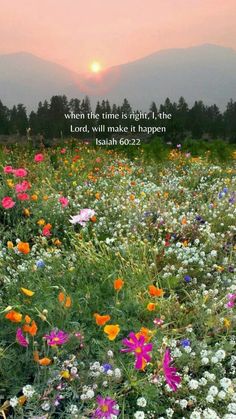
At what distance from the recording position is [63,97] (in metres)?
22.6

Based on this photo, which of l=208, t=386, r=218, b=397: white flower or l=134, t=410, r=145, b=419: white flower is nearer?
l=134, t=410, r=145, b=419: white flower

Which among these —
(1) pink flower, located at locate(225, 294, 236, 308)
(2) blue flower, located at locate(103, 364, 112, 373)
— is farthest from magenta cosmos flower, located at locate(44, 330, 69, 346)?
(1) pink flower, located at locate(225, 294, 236, 308)

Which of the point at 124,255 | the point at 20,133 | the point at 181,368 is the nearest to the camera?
the point at 181,368

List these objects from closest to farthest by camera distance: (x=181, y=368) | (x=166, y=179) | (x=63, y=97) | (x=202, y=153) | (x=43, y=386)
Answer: (x=43, y=386), (x=181, y=368), (x=166, y=179), (x=202, y=153), (x=63, y=97)

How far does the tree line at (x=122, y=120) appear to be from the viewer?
18.2 m

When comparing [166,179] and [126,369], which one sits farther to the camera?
[166,179]

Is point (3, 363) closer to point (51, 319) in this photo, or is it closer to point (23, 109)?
point (51, 319)

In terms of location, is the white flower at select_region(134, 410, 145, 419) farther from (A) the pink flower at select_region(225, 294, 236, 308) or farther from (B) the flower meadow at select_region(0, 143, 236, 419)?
(A) the pink flower at select_region(225, 294, 236, 308)

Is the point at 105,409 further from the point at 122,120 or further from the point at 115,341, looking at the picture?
the point at 122,120

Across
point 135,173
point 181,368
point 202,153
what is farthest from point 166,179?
point 181,368

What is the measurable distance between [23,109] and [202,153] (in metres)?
14.5

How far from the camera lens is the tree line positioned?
18.2 meters

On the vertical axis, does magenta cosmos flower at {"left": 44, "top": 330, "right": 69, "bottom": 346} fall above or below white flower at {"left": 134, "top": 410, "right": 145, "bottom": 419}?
above

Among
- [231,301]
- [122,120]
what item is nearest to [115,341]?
[231,301]
